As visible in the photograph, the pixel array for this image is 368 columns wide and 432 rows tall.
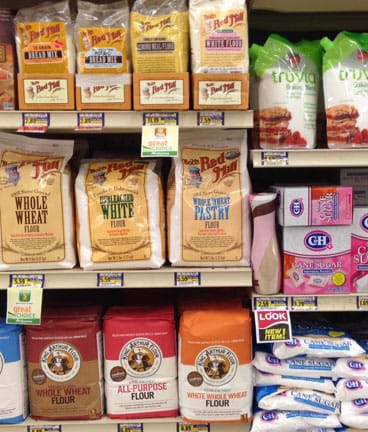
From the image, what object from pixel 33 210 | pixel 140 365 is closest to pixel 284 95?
pixel 33 210

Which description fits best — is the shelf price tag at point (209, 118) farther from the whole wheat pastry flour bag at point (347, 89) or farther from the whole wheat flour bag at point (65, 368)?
the whole wheat flour bag at point (65, 368)

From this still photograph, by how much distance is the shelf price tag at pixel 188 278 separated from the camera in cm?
151

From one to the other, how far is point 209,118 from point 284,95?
0.85 feet

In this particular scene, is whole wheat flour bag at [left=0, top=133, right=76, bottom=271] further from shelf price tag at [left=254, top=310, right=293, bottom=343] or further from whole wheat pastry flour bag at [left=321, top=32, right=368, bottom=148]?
whole wheat pastry flour bag at [left=321, top=32, right=368, bottom=148]

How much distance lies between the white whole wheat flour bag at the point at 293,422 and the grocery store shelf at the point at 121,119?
3.09 feet

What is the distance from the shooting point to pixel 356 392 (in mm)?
1495

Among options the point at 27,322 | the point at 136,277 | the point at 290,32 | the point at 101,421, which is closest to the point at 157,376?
the point at 101,421

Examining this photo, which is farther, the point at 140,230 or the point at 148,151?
the point at 140,230

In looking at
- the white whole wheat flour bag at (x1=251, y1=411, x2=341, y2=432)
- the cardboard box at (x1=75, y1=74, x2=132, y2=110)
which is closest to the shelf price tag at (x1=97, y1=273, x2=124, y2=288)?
the cardboard box at (x1=75, y1=74, x2=132, y2=110)

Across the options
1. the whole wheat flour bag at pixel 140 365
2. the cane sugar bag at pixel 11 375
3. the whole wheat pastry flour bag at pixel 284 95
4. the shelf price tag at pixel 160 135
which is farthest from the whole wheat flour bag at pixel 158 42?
the cane sugar bag at pixel 11 375

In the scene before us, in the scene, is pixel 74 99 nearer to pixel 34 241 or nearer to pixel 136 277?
pixel 34 241

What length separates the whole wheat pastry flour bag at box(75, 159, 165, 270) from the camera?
5.00 ft

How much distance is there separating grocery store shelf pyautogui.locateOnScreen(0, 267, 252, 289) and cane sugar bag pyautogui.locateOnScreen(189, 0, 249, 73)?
63cm

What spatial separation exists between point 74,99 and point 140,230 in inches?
18.3
